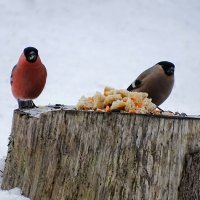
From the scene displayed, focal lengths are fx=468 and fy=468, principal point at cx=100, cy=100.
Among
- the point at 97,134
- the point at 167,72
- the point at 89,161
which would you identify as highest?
the point at 167,72

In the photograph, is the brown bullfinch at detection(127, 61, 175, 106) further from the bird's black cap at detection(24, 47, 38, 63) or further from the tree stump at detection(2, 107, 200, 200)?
the tree stump at detection(2, 107, 200, 200)

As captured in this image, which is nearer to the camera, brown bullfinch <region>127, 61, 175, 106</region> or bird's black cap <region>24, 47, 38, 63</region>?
brown bullfinch <region>127, 61, 175, 106</region>

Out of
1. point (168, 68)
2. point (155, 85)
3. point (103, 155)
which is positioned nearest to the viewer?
point (103, 155)

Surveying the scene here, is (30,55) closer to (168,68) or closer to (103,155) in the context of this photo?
(168,68)

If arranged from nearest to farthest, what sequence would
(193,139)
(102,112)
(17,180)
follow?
(193,139) < (102,112) < (17,180)

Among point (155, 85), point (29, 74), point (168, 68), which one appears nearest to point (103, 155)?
point (155, 85)

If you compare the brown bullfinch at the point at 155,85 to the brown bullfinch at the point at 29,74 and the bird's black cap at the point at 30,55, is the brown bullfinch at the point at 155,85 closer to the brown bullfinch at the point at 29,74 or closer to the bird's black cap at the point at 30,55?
the brown bullfinch at the point at 29,74

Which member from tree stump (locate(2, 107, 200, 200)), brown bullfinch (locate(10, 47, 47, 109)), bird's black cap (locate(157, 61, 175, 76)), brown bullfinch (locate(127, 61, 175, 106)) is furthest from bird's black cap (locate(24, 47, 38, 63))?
bird's black cap (locate(157, 61, 175, 76))

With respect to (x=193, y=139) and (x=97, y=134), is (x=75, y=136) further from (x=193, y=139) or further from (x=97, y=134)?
(x=193, y=139)

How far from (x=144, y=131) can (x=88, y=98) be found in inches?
33.2

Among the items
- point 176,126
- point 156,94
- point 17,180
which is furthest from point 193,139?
point 156,94

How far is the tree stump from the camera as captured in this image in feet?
8.53

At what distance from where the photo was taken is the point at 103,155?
3086 millimetres

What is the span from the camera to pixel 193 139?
256 centimetres
